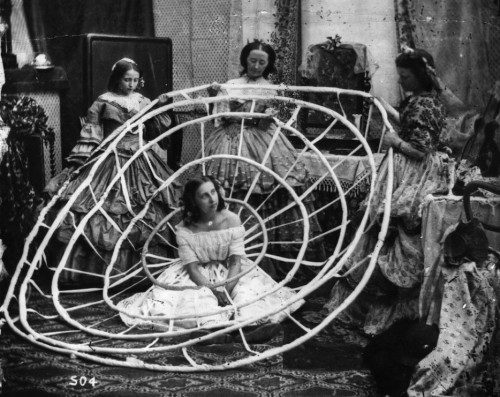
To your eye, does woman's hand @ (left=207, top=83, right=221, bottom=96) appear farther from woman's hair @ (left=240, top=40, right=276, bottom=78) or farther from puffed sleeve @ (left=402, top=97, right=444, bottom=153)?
puffed sleeve @ (left=402, top=97, right=444, bottom=153)

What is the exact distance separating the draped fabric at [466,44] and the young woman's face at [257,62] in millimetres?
1007

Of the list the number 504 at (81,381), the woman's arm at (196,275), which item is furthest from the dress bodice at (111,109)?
the number 504 at (81,381)

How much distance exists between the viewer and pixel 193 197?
189 inches

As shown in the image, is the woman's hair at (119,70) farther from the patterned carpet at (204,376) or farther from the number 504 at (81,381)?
the number 504 at (81,381)

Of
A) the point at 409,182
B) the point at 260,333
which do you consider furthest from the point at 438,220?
the point at 260,333

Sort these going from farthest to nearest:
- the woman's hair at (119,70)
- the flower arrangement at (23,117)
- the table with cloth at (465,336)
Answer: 1. the woman's hair at (119,70)
2. the flower arrangement at (23,117)
3. the table with cloth at (465,336)

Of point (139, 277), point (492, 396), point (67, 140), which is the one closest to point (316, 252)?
point (139, 277)

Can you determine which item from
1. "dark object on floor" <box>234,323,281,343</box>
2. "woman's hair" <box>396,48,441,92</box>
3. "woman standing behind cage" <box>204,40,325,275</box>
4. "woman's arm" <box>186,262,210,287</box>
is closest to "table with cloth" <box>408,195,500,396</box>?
"woman's hair" <box>396,48,441,92</box>

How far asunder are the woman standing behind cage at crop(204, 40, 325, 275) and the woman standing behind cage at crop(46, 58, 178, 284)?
0.39 metres

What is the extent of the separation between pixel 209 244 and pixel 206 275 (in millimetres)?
176

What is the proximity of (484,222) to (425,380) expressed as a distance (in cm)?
76

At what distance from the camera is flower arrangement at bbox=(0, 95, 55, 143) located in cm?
523

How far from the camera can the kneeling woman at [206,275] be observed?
4.69 m

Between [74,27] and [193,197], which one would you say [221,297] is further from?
[74,27]
